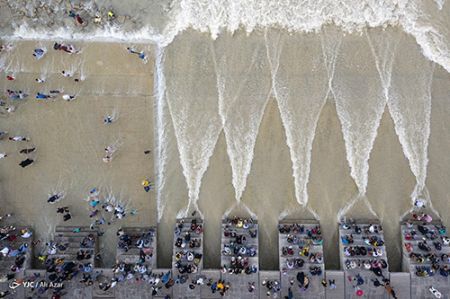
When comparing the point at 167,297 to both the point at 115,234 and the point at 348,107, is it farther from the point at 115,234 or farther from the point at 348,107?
the point at 348,107

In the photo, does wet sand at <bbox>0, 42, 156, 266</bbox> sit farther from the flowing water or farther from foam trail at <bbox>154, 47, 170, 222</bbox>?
foam trail at <bbox>154, 47, 170, 222</bbox>

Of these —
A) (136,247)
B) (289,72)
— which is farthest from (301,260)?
(289,72)

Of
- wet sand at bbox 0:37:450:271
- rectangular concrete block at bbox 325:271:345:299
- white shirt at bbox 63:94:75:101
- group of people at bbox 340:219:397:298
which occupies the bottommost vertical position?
rectangular concrete block at bbox 325:271:345:299

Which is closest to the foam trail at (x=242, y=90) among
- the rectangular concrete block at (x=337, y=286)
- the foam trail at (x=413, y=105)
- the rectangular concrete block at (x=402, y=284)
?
the rectangular concrete block at (x=337, y=286)

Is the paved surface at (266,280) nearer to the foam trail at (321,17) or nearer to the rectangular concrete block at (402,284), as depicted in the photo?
the rectangular concrete block at (402,284)

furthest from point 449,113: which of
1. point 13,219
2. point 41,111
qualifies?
point 13,219

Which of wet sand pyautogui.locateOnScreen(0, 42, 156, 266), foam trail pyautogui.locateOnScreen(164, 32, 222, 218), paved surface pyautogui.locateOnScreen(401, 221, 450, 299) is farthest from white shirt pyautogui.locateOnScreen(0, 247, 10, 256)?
paved surface pyautogui.locateOnScreen(401, 221, 450, 299)
